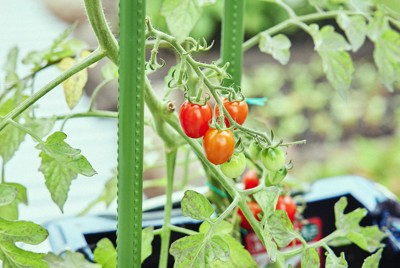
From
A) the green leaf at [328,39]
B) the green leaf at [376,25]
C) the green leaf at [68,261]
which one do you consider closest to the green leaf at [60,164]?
the green leaf at [68,261]

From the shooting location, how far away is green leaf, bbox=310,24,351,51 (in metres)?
1.42

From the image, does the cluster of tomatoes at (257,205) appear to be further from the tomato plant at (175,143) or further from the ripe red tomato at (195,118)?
the ripe red tomato at (195,118)

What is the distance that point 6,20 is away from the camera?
13.4 ft

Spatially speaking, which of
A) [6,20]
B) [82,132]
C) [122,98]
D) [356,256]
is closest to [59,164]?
[122,98]

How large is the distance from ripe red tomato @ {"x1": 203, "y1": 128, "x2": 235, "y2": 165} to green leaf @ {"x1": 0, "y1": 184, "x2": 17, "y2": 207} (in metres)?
0.24

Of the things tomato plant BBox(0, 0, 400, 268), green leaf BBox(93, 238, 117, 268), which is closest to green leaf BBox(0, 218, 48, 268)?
tomato plant BBox(0, 0, 400, 268)

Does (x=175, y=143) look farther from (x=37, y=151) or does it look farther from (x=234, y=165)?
(x=37, y=151)

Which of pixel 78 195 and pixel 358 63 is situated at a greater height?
pixel 358 63

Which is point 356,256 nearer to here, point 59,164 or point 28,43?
point 59,164

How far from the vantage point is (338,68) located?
1432mm

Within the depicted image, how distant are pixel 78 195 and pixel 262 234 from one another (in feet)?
5.93

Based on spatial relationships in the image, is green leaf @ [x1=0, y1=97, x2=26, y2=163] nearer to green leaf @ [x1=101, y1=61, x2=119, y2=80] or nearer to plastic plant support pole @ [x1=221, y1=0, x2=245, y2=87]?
green leaf @ [x1=101, y1=61, x2=119, y2=80]

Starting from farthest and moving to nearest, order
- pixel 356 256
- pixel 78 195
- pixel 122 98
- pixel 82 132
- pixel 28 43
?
pixel 28 43 < pixel 82 132 < pixel 78 195 < pixel 356 256 < pixel 122 98

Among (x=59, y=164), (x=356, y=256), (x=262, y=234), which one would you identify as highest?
(x=59, y=164)
